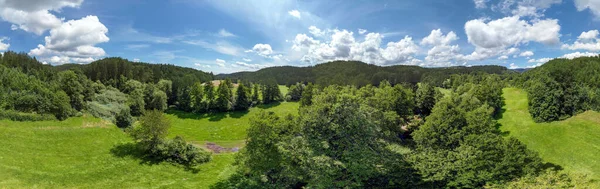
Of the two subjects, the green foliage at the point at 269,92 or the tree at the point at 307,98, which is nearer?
the tree at the point at 307,98

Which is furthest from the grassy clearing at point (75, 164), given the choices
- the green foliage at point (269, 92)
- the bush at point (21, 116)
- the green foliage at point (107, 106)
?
the green foliage at point (269, 92)

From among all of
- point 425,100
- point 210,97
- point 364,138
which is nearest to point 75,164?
point 364,138

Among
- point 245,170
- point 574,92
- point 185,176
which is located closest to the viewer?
point 245,170

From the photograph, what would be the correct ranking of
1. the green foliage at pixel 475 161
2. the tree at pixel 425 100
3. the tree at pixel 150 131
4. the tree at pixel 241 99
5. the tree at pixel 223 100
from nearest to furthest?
the green foliage at pixel 475 161, the tree at pixel 150 131, the tree at pixel 425 100, the tree at pixel 223 100, the tree at pixel 241 99

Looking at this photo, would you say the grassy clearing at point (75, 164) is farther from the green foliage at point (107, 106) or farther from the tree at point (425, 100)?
the tree at point (425, 100)

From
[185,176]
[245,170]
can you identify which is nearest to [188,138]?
[185,176]

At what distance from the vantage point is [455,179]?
3256 cm

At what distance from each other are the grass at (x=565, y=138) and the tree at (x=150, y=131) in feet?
191

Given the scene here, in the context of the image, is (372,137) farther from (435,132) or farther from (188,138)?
(188,138)

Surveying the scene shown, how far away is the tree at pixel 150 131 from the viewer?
39.6m

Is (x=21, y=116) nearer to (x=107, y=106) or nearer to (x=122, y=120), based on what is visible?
(x=122, y=120)

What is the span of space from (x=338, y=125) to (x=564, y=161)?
46.0 metres

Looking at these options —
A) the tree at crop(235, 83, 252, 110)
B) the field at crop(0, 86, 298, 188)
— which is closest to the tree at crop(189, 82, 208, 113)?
the tree at crop(235, 83, 252, 110)

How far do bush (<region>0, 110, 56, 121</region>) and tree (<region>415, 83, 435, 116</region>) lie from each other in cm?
8240
